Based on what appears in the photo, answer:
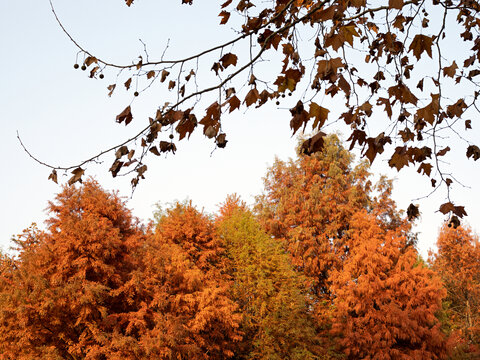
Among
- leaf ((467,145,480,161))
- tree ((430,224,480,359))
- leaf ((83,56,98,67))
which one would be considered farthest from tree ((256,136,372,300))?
leaf ((83,56,98,67))

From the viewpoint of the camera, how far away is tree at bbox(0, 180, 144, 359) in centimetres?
1493

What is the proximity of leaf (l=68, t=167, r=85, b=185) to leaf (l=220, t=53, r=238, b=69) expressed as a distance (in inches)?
56.9

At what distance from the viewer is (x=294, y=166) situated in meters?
29.3

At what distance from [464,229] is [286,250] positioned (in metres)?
14.1

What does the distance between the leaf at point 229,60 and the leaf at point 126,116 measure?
2.83 feet

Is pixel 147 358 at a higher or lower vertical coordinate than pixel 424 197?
lower

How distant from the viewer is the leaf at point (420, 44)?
305 cm

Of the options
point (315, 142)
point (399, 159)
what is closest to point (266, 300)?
point (399, 159)

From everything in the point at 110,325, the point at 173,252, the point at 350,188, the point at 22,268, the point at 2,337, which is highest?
the point at 350,188

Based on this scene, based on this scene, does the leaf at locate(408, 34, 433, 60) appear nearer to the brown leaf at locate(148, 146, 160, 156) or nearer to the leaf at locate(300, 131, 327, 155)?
the leaf at locate(300, 131, 327, 155)

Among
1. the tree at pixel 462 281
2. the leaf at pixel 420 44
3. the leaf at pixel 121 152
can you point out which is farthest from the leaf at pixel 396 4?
the tree at pixel 462 281

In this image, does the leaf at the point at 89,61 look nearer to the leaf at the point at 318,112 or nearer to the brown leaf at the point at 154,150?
the brown leaf at the point at 154,150

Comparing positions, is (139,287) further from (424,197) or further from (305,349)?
(424,197)

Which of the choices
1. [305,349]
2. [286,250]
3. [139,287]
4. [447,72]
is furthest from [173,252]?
[447,72]
